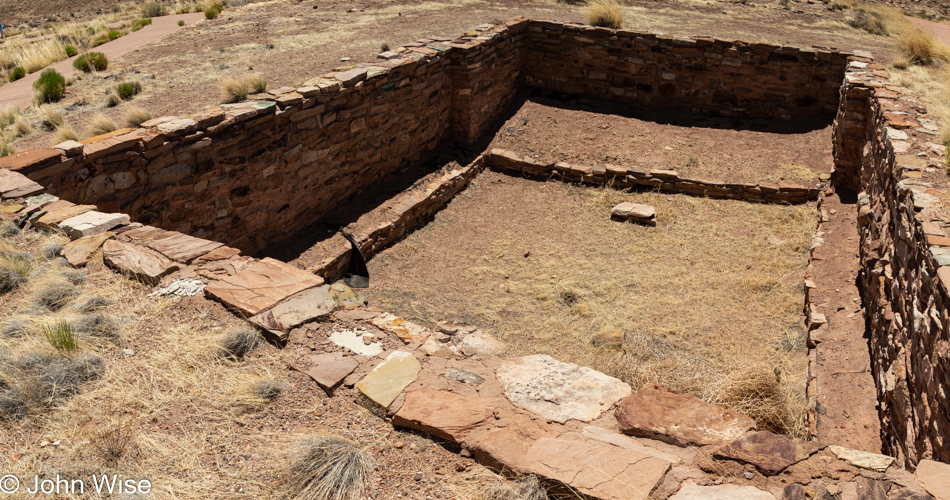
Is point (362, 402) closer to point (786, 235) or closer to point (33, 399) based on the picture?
point (33, 399)

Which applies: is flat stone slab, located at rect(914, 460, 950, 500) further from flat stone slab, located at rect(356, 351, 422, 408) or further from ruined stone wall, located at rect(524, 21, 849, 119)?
ruined stone wall, located at rect(524, 21, 849, 119)

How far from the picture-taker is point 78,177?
609 cm

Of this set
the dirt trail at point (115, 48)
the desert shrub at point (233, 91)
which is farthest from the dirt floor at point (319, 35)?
the desert shrub at point (233, 91)

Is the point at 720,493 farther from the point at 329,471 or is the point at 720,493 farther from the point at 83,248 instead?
the point at 83,248

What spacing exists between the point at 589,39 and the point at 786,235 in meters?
5.45

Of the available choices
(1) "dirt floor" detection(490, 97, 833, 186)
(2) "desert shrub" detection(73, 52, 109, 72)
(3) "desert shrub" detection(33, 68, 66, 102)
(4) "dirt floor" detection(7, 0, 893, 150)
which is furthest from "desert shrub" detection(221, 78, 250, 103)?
(2) "desert shrub" detection(73, 52, 109, 72)

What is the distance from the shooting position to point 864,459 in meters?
3.45

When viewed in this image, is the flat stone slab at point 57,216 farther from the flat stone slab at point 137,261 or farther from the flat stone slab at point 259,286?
the flat stone slab at point 259,286

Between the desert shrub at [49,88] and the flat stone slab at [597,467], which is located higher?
the desert shrub at [49,88]

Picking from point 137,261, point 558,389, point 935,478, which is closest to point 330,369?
point 558,389

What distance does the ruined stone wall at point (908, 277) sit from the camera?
390cm

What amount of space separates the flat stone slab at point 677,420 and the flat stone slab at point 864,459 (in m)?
0.47

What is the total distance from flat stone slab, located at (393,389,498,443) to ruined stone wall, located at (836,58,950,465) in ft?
8.40

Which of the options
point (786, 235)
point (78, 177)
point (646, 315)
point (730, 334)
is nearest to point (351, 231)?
point (78, 177)
